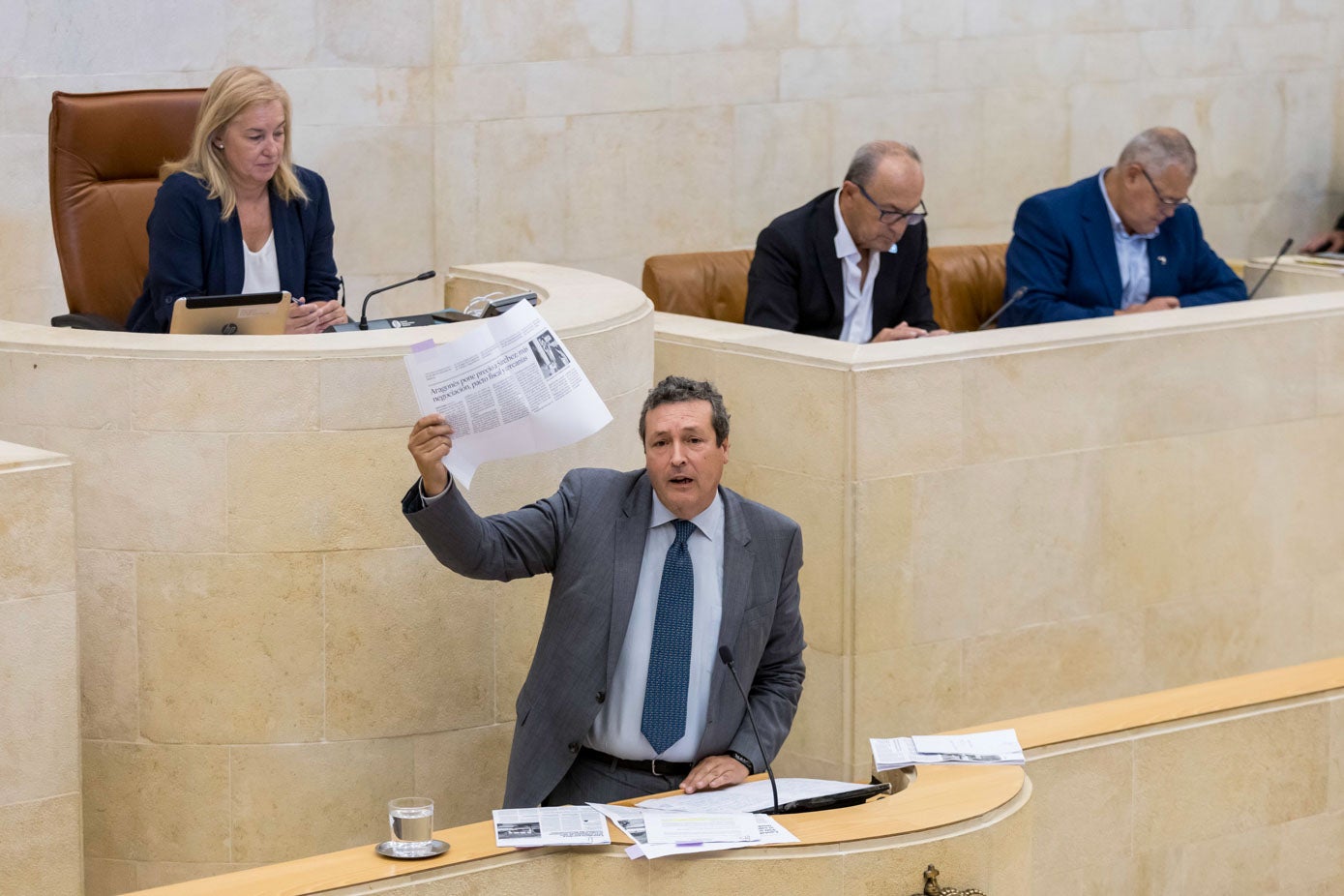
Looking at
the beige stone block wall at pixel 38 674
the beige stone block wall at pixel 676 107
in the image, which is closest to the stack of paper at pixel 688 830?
the beige stone block wall at pixel 38 674

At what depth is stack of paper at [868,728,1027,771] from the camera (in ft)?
12.8

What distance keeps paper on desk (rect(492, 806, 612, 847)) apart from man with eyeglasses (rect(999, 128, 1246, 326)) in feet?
9.63

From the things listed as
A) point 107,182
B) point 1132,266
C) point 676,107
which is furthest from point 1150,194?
point 107,182

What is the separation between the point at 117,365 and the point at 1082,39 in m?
5.73

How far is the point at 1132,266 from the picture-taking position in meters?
6.32

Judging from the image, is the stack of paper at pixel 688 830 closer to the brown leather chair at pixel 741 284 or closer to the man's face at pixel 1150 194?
the brown leather chair at pixel 741 284

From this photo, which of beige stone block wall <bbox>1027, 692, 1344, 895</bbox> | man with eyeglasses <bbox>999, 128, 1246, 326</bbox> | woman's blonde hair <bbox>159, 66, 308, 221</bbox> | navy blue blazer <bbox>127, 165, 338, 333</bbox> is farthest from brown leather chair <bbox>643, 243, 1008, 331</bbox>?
beige stone block wall <bbox>1027, 692, 1344, 895</bbox>

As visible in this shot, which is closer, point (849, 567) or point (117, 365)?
point (117, 365)

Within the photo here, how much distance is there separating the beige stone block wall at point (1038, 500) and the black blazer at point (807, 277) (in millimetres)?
176

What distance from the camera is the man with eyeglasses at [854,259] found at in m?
5.67

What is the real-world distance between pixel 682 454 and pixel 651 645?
399mm

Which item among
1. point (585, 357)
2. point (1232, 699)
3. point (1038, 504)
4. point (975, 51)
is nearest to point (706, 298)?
point (1038, 504)

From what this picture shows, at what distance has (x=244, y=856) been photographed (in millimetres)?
4469

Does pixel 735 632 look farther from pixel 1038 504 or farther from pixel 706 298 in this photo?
pixel 706 298
